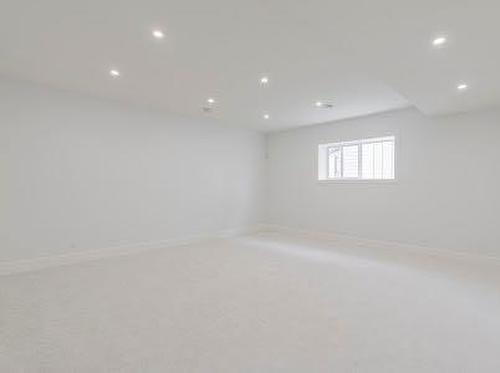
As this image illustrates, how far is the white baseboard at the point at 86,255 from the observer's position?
358cm

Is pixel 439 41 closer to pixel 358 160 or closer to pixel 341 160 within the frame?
pixel 358 160

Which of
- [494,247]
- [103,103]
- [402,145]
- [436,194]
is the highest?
[103,103]

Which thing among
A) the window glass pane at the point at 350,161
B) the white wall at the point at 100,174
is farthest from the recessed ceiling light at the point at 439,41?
the white wall at the point at 100,174

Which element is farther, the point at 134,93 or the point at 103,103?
the point at 103,103

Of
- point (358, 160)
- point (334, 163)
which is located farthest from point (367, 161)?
point (334, 163)

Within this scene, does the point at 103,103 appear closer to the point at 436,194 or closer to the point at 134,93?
the point at 134,93

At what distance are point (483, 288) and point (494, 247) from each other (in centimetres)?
136

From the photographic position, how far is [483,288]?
303 centimetres

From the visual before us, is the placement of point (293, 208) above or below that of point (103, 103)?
below

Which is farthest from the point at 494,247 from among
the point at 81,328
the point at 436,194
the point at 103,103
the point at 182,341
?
the point at 103,103

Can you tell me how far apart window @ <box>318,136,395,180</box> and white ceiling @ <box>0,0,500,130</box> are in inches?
44.3

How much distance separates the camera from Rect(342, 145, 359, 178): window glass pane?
5.67 m

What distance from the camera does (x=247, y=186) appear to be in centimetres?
654

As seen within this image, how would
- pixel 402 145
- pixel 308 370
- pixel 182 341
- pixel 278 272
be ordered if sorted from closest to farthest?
pixel 308 370 < pixel 182 341 < pixel 278 272 < pixel 402 145
